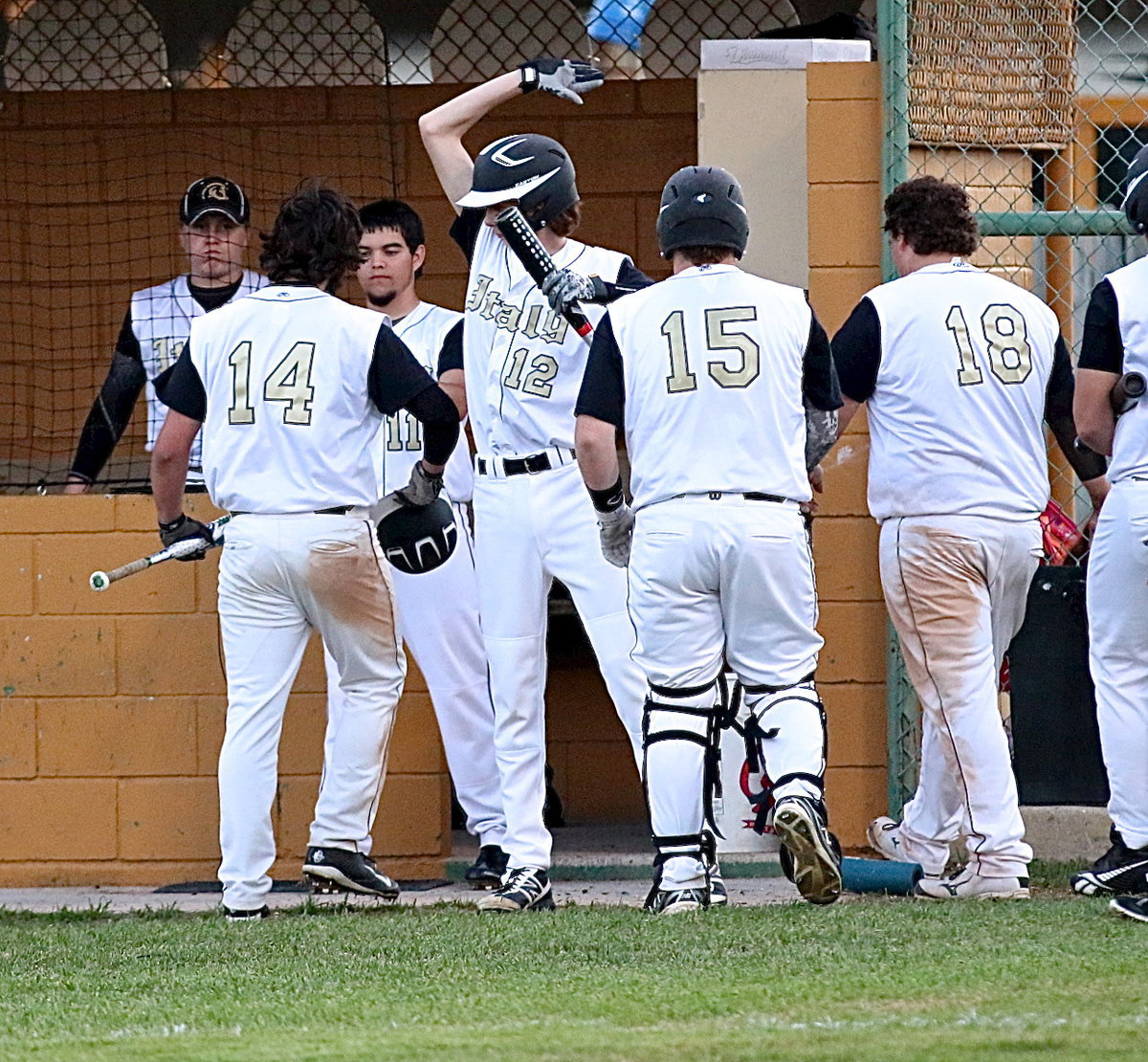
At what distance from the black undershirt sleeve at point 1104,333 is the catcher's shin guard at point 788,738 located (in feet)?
3.66

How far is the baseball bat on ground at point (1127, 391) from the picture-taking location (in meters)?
5.18

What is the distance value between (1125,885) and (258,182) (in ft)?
15.7

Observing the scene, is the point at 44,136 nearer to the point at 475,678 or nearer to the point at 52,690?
the point at 52,690

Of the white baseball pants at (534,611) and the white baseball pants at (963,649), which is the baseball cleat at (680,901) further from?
the white baseball pants at (963,649)

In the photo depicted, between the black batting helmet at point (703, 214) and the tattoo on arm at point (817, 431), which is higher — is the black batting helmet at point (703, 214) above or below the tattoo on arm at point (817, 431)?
above

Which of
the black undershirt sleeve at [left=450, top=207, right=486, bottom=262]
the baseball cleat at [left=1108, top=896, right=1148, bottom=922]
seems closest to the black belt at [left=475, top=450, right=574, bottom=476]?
the black undershirt sleeve at [left=450, top=207, right=486, bottom=262]

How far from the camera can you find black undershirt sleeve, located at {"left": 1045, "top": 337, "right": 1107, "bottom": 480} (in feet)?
19.2

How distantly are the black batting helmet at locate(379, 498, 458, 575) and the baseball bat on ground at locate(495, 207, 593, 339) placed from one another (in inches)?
27.1

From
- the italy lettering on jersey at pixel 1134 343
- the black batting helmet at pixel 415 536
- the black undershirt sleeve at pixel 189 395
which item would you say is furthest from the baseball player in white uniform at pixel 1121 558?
the black undershirt sleeve at pixel 189 395

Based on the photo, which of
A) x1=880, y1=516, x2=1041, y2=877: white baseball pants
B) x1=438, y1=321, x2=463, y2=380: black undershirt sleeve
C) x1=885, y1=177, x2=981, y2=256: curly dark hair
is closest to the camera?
x1=880, y1=516, x2=1041, y2=877: white baseball pants

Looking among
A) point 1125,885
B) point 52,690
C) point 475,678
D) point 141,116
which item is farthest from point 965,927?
point 141,116

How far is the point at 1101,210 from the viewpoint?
260 inches

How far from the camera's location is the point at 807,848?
474 centimetres

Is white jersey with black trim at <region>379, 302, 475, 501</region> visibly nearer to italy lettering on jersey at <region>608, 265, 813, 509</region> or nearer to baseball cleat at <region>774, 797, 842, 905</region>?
italy lettering on jersey at <region>608, 265, 813, 509</region>
